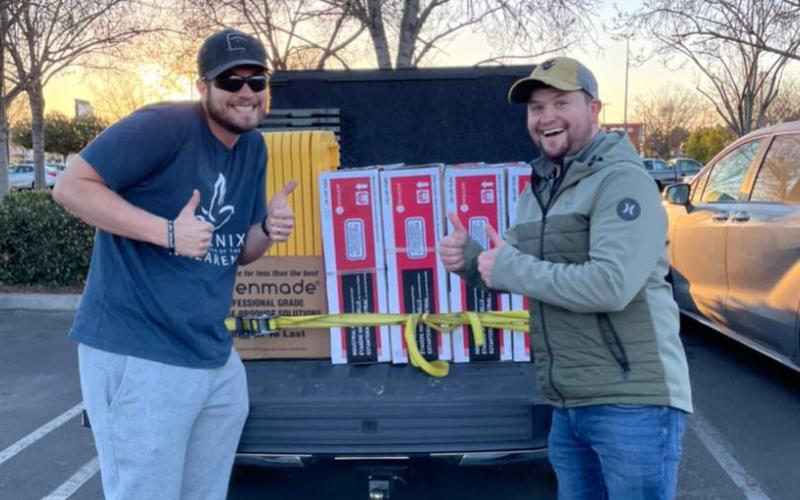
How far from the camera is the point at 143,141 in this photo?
2252mm

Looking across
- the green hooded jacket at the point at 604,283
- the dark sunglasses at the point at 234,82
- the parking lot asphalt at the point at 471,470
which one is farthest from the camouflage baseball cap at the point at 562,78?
the parking lot asphalt at the point at 471,470

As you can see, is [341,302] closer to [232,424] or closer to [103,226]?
[232,424]

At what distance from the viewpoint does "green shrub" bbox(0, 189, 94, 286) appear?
862cm

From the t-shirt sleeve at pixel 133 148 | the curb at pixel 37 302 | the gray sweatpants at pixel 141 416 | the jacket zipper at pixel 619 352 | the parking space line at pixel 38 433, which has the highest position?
the t-shirt sleeve at pixel 133 148

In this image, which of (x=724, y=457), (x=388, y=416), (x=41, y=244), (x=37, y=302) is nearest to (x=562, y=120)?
(x=388, y=416)

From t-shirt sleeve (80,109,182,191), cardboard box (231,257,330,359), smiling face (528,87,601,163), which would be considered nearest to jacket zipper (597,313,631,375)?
smiling face (528,87,601,163)

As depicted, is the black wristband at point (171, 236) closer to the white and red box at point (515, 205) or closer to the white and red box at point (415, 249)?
the white and red box at point (415, 249)

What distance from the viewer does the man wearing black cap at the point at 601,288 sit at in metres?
2.15

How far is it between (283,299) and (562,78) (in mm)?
1783

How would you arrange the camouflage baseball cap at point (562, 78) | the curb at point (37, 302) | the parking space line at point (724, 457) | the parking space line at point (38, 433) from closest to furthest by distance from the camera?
1. the camouflage baseball cap at point (562, 78)
2. the parking space line at point (724, 457)
3. the parking space line at point (38, 433)
4. the curb at point (37, 302)

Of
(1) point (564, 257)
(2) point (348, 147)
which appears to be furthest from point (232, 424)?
(2) point (348, 147)

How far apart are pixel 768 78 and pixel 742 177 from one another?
65.2 ft

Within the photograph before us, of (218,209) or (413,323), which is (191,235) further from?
(413,323)

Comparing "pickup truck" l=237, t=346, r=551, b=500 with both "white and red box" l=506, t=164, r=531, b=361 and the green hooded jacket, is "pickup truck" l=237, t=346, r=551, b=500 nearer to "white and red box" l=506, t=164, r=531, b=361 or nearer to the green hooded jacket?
"white and red box" l=506, t=164, r=531, b=361
